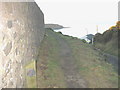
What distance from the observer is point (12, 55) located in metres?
6.23

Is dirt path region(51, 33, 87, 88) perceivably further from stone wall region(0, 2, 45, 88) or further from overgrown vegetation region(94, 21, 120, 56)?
overgrown vegetation region(94, 21, 120, 56)

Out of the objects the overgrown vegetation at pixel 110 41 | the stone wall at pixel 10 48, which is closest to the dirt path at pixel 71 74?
the stone wall at pixel 10 48

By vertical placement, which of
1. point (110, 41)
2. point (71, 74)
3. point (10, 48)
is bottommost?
point (71, 74)

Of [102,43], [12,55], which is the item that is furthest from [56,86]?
[102,43]

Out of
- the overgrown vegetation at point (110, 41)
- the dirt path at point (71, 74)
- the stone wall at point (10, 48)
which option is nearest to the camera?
the stone wall at point (10, 48)

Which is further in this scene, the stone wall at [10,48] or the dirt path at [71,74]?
the dirt path at [71,74]

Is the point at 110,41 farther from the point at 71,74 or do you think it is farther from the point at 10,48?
the point at 10,48

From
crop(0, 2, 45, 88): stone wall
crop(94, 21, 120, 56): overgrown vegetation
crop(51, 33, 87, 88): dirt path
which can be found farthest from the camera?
crop(94, 21, 120, 56): overgrown vegetation

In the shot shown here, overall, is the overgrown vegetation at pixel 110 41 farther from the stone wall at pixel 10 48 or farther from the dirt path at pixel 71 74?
the stone wall at pixel 10 48

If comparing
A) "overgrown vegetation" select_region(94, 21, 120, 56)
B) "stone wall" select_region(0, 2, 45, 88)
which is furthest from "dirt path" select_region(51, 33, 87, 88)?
"overgrown vegetation" select_region(94, 21, 120, 56)

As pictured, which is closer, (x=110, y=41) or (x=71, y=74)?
(x=71, y=74)

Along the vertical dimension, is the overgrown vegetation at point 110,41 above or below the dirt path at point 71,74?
above

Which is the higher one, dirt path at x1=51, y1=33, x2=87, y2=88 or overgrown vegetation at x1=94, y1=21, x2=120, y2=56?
overgrown vegetation at x1=94, y1=21, x2=120, y2=56

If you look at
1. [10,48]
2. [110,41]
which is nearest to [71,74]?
[10,48]
